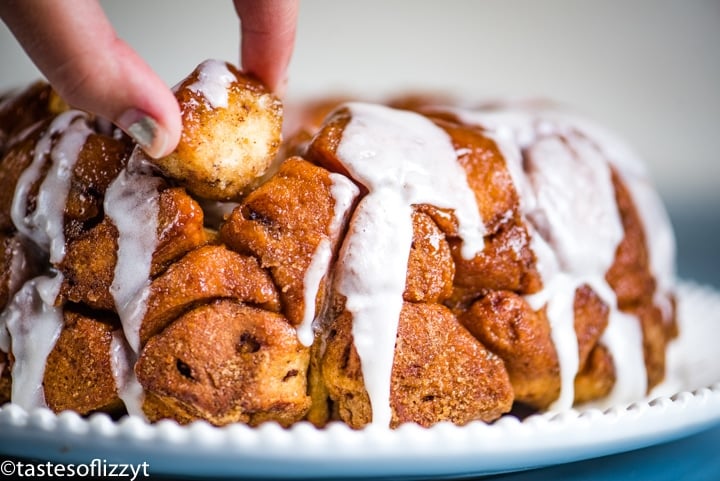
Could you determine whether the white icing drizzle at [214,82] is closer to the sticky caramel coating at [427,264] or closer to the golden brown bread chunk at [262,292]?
the golden brown bread chunk at [262,292]

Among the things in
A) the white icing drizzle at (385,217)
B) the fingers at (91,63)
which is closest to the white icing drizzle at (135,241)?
the fingers at (91,63)

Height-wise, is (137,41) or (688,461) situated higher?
(137,41)

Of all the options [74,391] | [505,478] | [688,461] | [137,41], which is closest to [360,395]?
[505,478]

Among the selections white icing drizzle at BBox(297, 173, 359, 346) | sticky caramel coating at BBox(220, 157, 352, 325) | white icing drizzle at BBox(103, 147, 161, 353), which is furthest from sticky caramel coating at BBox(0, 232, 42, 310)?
white icing drizzle at BBox(297, 173, 359, 346)

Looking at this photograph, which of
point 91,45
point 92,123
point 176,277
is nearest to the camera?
point 91,45

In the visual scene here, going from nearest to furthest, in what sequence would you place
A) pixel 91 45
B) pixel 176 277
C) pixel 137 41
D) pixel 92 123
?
pixel 91 45 < pixel 176 277 < pixel 92 123 < pixel 137 41

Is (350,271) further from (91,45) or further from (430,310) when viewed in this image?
(91,45)

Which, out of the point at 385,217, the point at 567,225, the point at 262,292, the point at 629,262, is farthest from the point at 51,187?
the point at 629,262

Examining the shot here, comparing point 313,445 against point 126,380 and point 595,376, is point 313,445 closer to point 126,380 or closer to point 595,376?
point 126,380
